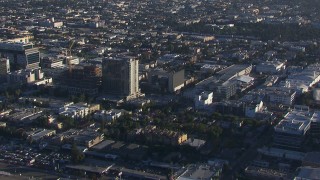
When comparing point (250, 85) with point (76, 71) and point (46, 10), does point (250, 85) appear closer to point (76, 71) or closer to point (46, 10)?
point (76, 71)

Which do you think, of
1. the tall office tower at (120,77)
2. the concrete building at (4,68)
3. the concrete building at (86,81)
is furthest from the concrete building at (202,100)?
the concrete building at (4,68)

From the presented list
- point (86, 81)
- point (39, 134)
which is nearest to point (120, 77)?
point (86, 81)

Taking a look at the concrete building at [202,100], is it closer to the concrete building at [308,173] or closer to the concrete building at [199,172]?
the concrete building at [199,172]

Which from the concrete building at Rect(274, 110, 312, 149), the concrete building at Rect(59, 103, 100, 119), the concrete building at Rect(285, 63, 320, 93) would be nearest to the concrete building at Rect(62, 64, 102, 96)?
the concrete building at Rect(59, 103, 100, 119)

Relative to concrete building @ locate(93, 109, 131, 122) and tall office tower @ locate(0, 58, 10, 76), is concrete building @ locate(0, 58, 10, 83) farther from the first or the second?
concrete building @ locate(93, 109, 131, 122)

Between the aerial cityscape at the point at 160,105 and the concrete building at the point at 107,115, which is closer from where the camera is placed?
the aerial cityscape at the point at 160,105

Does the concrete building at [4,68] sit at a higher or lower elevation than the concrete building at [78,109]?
higher

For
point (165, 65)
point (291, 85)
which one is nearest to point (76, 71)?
point (165, 65)
